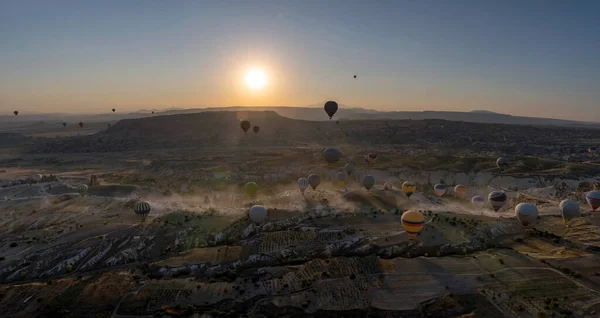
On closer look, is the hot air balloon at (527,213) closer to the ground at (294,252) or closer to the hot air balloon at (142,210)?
the ground at (294,252)

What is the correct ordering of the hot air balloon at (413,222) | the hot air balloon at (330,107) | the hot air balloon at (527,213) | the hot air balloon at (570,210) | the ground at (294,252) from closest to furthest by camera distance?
the ground at (294,252), the hot air balloon at (413,222), the hot air balloon at (527,213), the hot air balloon at (570,210), the hot air balloon at (330,107)

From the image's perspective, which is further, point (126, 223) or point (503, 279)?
point (126, 223)

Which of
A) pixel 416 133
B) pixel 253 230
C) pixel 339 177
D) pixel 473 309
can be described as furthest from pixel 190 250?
pixel 416 133

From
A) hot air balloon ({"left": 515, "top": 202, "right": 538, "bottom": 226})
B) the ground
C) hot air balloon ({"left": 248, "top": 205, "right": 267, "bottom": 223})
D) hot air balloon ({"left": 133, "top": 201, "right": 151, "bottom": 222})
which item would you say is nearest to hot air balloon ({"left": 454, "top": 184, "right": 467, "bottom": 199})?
the ground

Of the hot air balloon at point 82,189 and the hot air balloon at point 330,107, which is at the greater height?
the hot air balloon at point 330,107

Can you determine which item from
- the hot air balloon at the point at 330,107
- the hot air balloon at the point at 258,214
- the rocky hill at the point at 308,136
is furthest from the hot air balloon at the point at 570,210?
the rocky hill at the point at 308,136

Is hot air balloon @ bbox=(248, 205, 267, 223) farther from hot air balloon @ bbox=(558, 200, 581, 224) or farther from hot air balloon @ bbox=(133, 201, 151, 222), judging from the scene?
hot air balloon @ bbox=(558, 200, 581, 224)

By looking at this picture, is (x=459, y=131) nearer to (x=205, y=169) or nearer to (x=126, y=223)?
(x=205, y=169)

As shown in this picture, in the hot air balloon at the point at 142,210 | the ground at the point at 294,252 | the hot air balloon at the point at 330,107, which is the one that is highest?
the hot air balloon at the point at 330,107

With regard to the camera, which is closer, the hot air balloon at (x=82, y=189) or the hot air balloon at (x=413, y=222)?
the hot air balloon at (x=413, y=222)
